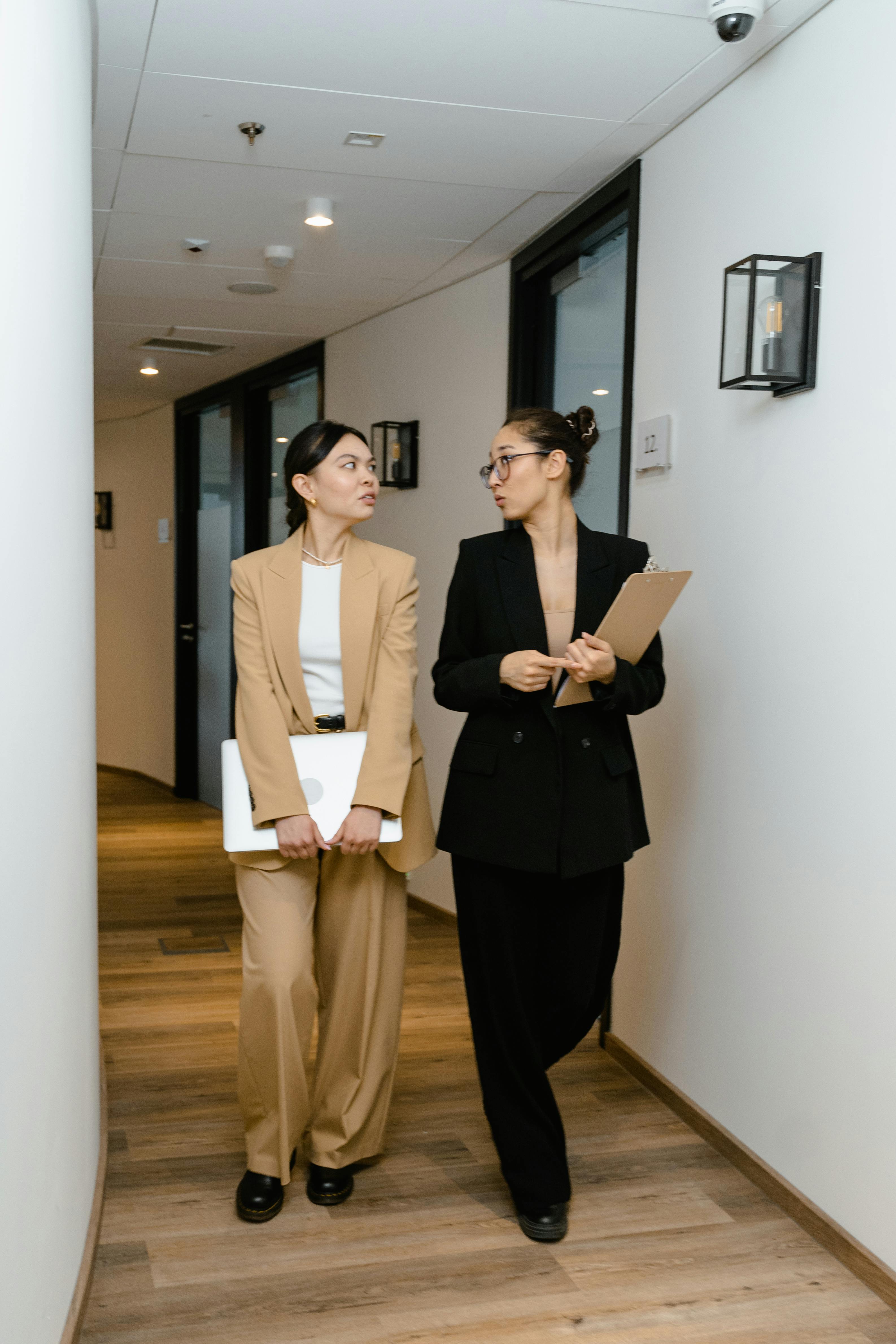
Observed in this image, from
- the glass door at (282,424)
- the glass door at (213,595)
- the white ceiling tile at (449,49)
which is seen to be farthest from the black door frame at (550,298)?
the glass door at (213,595)

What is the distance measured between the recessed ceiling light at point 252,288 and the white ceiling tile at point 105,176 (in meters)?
0.99

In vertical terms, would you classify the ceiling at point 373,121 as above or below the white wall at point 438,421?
above

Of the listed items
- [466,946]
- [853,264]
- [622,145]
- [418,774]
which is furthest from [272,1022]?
[622,145]

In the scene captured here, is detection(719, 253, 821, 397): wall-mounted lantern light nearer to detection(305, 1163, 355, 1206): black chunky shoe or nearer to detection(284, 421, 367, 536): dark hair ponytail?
detection(284, 421, 367, 536): dark hair ponytail

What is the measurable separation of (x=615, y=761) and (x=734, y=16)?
157 centimetres

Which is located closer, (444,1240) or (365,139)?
(444,1240)

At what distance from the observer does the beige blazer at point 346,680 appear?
94.7 inches

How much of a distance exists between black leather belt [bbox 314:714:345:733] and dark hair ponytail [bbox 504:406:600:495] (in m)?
0.70

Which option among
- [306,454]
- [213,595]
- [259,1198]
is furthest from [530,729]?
[213,595]

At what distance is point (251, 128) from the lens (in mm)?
3242

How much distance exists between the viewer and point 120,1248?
7.72 ft

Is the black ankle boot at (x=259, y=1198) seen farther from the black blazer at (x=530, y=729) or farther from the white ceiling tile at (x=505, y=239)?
the white ceiling tile at (x=505, y=239)

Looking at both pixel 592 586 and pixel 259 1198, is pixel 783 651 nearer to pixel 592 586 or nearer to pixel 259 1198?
pixel 592 586

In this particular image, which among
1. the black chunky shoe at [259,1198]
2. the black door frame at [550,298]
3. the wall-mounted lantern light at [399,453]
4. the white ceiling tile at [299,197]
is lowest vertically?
the black chunky shoe at [259,1198]
